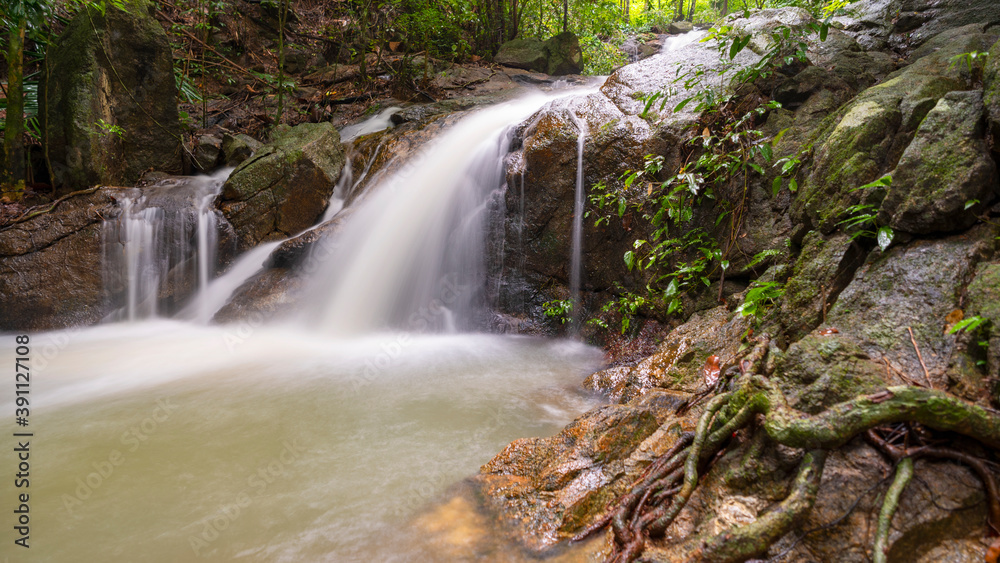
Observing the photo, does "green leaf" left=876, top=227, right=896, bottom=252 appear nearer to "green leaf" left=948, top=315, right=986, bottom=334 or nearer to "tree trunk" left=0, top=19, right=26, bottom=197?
"green leaf" left=948, top=315, right=986, bottom=334

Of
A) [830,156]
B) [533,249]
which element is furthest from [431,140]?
[830,156]

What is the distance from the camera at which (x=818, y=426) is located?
1531mm

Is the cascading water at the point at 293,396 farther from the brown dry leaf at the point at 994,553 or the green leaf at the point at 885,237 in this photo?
the green leaf at the point at 885,237

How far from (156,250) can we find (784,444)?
25.9 ft

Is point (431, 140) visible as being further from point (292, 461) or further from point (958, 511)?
point (958, 511)

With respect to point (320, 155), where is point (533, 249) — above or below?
below

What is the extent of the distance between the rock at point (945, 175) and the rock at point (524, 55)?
35.4 ft

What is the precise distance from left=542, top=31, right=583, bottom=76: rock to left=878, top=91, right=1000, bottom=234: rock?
10.7 m

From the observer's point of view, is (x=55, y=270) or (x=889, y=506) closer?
(x=889, y=506)

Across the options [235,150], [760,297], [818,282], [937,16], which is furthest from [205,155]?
[937,16]

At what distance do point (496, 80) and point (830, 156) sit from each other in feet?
30.8

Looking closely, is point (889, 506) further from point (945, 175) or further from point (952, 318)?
point (945, 175)

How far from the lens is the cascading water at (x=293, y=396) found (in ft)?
7.22

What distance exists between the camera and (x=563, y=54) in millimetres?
11914
